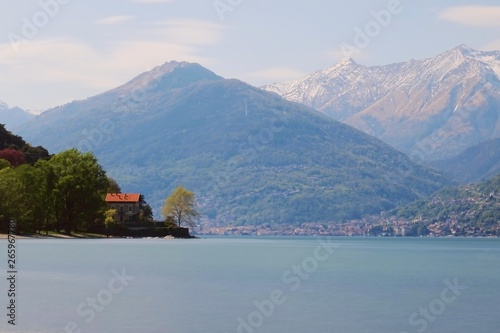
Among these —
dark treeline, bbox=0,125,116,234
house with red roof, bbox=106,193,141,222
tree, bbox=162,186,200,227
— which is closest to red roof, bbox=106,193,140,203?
house with red roof, bbox=106,193,141,222

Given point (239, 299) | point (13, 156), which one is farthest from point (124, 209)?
point (239, 299)

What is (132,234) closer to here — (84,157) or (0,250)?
(84,157)

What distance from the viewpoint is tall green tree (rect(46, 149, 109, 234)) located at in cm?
14025

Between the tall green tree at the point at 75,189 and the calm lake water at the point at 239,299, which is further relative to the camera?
the tall green tree at the point at 75,189

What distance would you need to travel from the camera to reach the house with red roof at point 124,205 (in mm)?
177650

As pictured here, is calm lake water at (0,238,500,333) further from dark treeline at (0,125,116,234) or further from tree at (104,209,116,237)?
tree at (104,209,116,237)

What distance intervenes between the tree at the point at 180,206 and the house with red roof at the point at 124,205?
7.44 meters

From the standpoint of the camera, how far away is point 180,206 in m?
185

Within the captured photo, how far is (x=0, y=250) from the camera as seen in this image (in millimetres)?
97562

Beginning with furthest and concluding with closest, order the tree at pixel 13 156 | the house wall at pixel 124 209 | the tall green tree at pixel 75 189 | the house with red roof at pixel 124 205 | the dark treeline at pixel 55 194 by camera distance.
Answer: the house with red roof at pixel 124 205, the house wall at pixel 124 209, the tree at pixel 13 156, the tall green tree at pixel 75 189, the dark treeline at pixel 55 194

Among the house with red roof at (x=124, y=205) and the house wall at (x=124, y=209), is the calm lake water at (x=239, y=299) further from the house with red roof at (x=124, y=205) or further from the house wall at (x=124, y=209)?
the house with red roof at (x=124, y=205)

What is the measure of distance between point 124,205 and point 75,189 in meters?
38.1

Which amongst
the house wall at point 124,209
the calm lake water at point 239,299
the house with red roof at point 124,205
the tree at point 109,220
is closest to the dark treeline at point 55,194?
the tree at point 109,220

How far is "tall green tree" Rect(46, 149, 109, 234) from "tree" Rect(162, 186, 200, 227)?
32770mm
